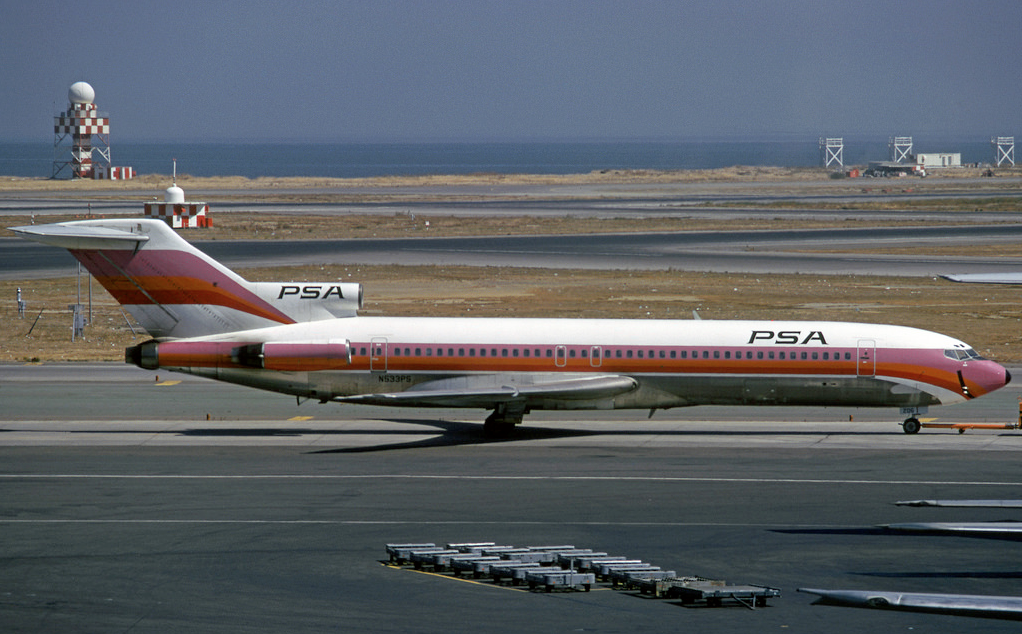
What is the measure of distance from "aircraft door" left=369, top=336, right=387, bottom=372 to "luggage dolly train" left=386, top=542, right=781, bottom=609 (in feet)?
42.0

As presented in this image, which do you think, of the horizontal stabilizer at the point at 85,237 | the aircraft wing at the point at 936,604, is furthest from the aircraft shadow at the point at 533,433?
the aircraft wing at the point at 936,604

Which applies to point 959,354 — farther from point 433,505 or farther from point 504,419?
point 433,505

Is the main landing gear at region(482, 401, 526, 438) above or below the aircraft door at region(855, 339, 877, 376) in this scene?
below

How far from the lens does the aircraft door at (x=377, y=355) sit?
36.9m

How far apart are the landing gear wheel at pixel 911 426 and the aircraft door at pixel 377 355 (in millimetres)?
16252

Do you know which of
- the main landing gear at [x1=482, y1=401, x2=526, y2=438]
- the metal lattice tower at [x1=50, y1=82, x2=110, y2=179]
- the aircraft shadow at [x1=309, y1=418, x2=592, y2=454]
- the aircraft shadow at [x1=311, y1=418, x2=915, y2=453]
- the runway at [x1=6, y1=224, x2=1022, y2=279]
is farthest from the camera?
the metal lattice tower at [x1=50, y1=82, x2=110, y2=179]

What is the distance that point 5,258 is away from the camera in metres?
86.7

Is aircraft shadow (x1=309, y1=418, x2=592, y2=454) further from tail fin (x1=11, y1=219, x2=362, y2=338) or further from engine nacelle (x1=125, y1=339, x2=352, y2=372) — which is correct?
tail fin (x1=11, y1=219, x2=362, y2=338)

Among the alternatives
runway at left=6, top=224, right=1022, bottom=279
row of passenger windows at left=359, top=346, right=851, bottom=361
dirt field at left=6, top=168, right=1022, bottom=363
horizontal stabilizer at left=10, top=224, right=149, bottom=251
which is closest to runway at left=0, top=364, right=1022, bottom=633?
row of passenger windows at left=359, top=346, right=851, bottom=361

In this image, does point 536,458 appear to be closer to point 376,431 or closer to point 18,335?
point 376,431

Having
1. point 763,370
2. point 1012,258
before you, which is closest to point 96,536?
point 763,370

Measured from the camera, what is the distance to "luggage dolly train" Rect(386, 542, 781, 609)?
68.0 ft

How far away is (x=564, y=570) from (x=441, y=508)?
6.26m

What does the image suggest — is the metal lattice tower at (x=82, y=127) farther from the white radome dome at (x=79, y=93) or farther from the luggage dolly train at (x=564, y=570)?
the luggage dolly train at (x=564, y=570)
